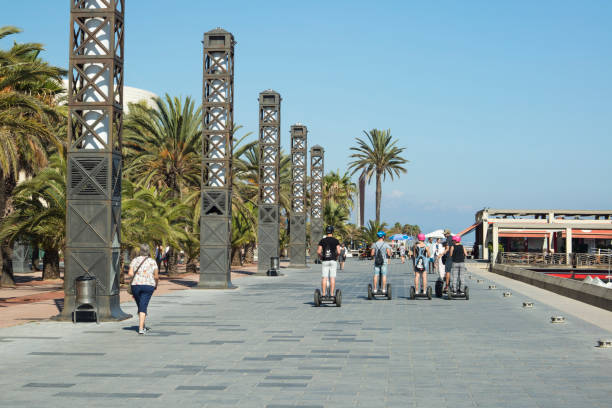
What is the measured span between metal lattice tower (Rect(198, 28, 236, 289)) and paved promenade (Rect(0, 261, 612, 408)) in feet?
31.4

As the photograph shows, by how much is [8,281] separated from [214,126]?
363 inches

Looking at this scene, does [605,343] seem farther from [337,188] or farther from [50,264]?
[337,188]

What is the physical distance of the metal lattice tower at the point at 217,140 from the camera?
2602 cm

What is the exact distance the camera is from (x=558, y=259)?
49312mm

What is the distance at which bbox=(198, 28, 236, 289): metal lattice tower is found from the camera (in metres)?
26.0

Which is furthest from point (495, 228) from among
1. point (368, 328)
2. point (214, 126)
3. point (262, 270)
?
point (368, 328)

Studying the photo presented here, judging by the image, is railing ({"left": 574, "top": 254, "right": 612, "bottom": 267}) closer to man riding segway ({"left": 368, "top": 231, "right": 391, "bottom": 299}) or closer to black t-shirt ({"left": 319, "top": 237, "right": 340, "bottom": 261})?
man riding segway ({"left": 368, "top": 231, "right": 391, "bottom": 299})

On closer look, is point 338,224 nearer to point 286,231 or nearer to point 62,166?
point 286,231

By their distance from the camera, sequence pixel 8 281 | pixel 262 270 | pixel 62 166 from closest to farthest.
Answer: pixel 62 166
pixel 8 281
pixel 262 270

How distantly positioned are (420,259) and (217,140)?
10.1 metres

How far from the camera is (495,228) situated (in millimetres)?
61719

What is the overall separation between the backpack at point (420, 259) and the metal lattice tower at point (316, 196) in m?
37.2

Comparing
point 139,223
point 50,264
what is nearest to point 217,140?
point 139,223

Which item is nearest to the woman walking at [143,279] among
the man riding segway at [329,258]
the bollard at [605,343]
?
the man riding segway at [329,258]
